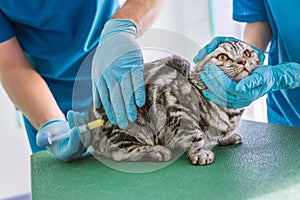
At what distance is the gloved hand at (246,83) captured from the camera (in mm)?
838

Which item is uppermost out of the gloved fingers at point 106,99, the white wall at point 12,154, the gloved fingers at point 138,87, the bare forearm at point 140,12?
the bare forearm at point 140,12

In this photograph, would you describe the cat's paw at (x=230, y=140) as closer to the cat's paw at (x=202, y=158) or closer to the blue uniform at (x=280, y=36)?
the cat's paw at (x=202, y=158)

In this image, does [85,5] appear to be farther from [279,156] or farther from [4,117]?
[4,117]

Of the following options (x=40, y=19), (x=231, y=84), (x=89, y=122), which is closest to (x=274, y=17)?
(x=231, y=84)

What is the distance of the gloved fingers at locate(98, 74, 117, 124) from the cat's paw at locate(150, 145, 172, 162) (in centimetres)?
12

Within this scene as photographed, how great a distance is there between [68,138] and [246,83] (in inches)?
17.6

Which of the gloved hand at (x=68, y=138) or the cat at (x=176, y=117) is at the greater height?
the cat at (x=176, y=117)

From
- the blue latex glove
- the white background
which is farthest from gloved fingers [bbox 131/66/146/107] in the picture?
the white background

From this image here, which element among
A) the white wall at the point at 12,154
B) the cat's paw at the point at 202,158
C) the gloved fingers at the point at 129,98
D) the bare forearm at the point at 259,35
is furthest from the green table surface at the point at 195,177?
the white wall at the point at 12,154

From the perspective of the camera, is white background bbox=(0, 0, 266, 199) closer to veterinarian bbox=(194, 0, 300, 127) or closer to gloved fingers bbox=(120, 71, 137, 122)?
veterinarian bbox=(194, 0, 300, 127)

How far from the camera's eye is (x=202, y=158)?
0.80 metres

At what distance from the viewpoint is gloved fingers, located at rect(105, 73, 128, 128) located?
872 millimetres

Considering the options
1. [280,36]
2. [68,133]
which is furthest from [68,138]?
[280,36]

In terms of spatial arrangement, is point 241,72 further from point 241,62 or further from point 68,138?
point 68,138
